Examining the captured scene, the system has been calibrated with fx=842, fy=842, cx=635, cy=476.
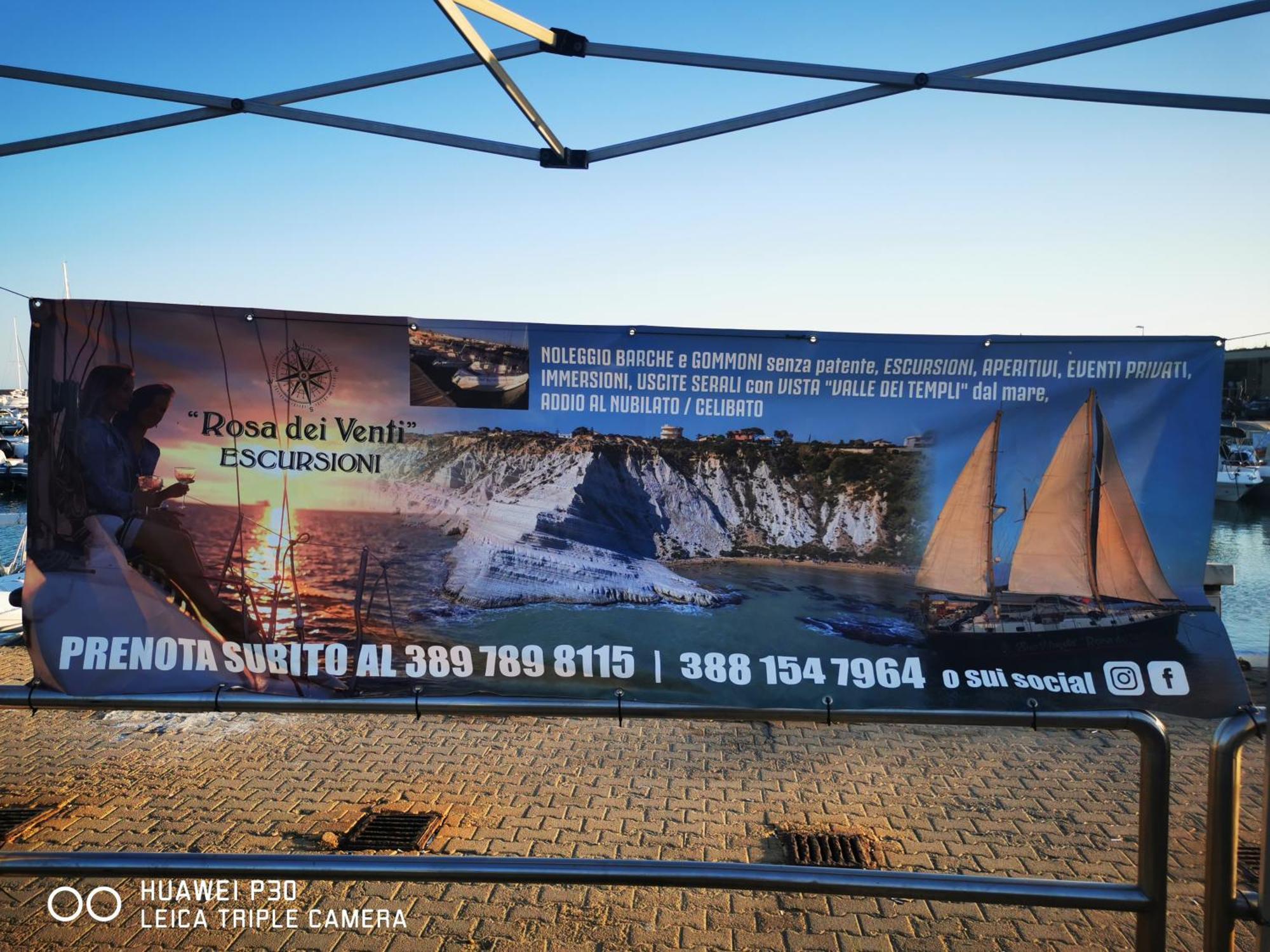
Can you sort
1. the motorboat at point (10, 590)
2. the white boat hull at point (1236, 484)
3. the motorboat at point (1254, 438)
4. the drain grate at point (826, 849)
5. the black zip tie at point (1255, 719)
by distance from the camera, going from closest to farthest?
the black zip tie at point (1255, 719), the drain grate at point (826, 849), the motorboat at point (10, 590), the white boat hull at point (1236, 484), the motorboat at point (1254, 438)

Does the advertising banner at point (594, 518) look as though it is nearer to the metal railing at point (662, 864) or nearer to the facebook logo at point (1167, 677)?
the facebook logo at point (1167, 677)

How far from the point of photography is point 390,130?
12.8 feet

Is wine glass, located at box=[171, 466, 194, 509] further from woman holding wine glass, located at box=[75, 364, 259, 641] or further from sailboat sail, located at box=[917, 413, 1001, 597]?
sailboat sail, located at box=[917, 413, 1001, 597]

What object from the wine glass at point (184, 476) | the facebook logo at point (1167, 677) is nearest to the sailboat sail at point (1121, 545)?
the facebook logo at point (1167, 677)

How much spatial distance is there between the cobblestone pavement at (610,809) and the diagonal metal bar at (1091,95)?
139 inches

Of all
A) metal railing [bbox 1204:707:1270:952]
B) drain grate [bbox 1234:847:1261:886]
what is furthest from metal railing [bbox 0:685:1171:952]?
drain grate [bbox 1234:847:1261:886]

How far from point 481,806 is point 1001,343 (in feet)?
12.2

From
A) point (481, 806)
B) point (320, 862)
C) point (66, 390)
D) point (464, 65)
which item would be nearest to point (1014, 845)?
point (481, 806)

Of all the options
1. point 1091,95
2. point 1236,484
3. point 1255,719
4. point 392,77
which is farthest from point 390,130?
point 1236,484

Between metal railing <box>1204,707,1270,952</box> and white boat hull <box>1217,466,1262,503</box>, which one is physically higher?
white boat hull <box>1217,466,1262,503</box>

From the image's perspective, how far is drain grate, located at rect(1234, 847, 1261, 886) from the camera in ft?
14.4

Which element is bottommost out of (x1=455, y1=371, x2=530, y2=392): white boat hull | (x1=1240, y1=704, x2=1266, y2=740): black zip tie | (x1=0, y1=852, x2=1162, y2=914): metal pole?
(x1=0, y1=852, x2=1162, y2=914): metal pole

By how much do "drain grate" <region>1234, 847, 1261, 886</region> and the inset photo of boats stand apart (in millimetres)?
4297

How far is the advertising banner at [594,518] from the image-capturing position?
11.7ft
